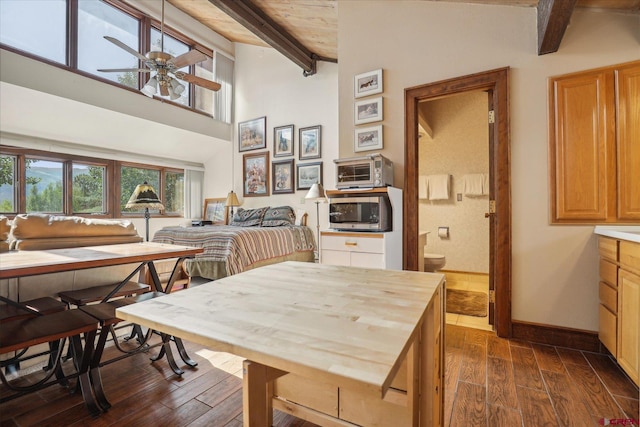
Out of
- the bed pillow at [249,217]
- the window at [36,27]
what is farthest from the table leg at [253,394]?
the window at [36,27]

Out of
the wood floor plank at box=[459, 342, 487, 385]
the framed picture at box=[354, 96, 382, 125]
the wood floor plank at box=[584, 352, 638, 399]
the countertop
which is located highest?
the framed picture at box=[354, 96, 382, 125]

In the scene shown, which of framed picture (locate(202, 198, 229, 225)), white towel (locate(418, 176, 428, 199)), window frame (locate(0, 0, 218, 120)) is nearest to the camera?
window frame (locate(0, 0, 218, 120))

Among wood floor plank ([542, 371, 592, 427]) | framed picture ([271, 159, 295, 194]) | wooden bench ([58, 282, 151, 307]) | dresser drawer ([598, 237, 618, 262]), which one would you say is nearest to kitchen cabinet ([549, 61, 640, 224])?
dresser drawer ([598, 237, 618, 262])

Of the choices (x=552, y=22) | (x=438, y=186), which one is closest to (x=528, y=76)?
(x=552, y=22)

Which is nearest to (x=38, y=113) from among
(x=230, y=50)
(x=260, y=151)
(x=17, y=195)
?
(x=17, y=195)

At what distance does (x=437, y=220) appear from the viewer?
479 cm

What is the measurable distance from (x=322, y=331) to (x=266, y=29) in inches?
177

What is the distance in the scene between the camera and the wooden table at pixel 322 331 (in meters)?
0.55

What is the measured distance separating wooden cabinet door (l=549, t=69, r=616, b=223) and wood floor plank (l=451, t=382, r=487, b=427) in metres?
1.40

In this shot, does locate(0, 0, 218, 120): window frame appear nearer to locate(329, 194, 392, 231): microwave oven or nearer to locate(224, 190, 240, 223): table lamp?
locate(224, 190, 240, 223): table lamp

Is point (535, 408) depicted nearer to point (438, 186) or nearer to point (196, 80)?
point (438, 186)

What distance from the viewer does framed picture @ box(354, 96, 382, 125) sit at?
9.61ft

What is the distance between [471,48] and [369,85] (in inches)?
36.5

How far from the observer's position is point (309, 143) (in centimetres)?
548
